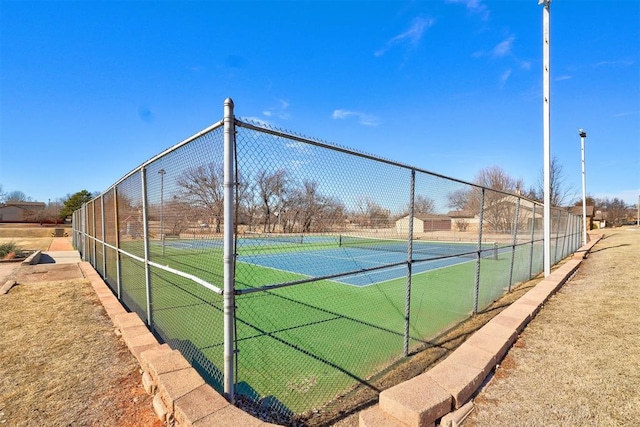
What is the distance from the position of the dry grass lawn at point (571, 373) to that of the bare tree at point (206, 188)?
8.21ft

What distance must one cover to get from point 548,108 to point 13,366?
1064 cm

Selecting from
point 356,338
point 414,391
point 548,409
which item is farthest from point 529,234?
point 414,391

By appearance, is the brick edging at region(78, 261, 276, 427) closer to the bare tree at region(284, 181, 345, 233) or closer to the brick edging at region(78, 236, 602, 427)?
the brick edging at region(78, 236, 602, 427)

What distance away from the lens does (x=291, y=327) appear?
19.2 ft

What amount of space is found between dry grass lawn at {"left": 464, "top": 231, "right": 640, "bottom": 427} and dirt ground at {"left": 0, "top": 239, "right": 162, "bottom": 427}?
2778 millimetres

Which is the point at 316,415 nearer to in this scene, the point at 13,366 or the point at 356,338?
the point at 356,338

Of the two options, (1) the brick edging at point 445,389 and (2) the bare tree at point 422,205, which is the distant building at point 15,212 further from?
(1) the brick edging at point 445,389

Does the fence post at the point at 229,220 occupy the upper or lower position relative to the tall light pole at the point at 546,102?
lower

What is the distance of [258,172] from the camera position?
257cm

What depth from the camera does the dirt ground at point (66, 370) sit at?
2.49 meters

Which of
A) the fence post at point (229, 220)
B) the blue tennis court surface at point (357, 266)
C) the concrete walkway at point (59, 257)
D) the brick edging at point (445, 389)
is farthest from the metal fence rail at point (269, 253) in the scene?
the concrete walkway at point (59, 257)

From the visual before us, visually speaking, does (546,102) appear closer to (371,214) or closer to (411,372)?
(371,214)

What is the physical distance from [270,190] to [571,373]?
10.7 feet

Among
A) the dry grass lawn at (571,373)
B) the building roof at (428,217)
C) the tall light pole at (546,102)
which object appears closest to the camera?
the dry grass lawn at (571,373)
